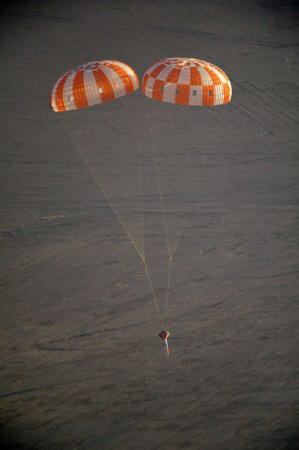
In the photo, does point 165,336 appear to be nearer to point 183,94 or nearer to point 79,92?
point 183,94

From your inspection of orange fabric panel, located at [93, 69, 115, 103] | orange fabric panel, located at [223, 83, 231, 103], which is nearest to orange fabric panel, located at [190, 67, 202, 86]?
orange fabric panel, located at [223, 83, 231, 103]

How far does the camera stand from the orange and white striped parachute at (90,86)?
31.3ft

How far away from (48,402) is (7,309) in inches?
93.2

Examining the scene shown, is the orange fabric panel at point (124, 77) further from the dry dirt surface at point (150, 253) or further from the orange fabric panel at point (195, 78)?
the dry dirt surface at point (150, 253)

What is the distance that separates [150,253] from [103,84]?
438 cm

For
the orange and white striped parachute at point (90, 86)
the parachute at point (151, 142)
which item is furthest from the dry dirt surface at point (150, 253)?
the orange and white striped parachute at point (90, 86)

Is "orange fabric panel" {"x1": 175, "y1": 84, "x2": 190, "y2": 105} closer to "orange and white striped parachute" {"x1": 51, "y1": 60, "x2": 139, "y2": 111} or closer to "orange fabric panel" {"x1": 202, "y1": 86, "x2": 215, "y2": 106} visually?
"orange fabric panel" {"x1": 202, "y1": 86, "x2": 215, "y2": 106}

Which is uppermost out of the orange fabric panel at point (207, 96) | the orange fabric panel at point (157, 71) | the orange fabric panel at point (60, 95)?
the orange fabric panel at point (157, 71)

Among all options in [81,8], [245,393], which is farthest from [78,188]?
[81,8]

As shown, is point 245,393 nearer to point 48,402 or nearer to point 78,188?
point 48,402

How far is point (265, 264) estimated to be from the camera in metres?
9.78

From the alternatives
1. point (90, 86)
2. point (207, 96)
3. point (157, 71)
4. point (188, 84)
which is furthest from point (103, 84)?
point (207, 96)

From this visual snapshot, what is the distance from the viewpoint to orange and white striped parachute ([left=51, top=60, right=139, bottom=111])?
31.3 ft

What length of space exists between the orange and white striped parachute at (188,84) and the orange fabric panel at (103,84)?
102cm
